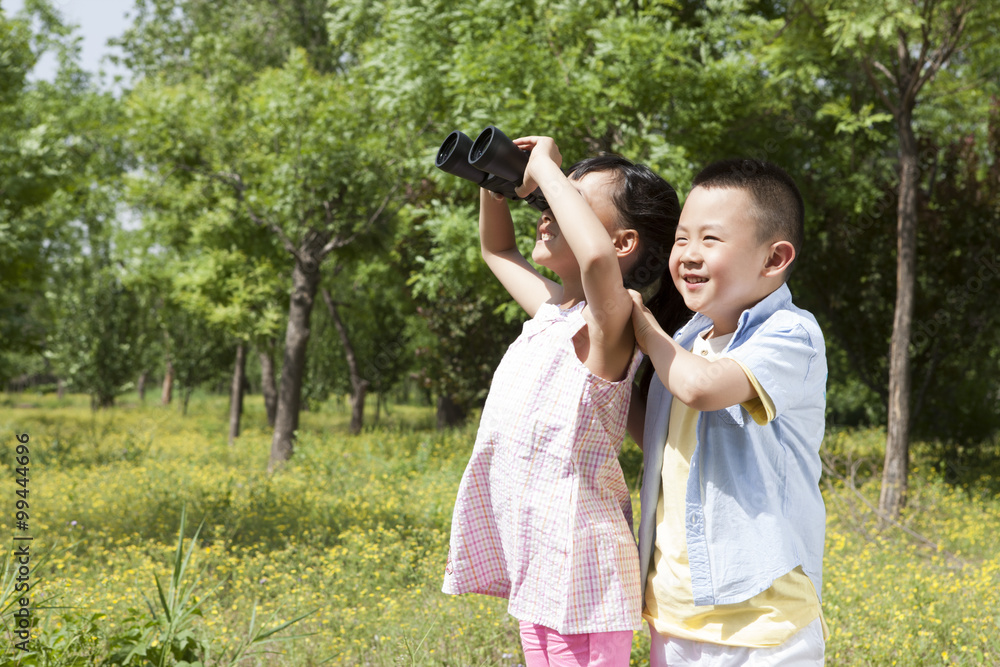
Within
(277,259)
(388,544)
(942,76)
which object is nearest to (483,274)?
(388,544)

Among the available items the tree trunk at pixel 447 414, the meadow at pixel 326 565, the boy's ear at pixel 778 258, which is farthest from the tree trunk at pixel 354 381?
the boy's ear at pixel 778 258

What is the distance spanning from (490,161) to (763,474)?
838 millimetres

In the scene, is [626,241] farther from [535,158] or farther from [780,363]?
[780,363]

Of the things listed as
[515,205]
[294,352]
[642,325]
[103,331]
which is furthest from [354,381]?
[642,325]

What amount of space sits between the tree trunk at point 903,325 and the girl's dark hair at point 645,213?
6.50 m

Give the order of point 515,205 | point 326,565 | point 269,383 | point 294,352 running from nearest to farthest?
1. point 326,565
2. point 515,205
3. point 294,352
4. point 269,383

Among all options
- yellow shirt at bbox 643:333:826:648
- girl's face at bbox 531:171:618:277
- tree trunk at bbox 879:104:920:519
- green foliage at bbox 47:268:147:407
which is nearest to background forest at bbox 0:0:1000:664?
tree trunk at bbox 879:104:920:519

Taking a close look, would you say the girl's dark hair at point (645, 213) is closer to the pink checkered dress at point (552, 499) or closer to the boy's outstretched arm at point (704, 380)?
the pink checkered dress at point (552, 499)

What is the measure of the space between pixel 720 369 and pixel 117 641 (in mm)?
2515

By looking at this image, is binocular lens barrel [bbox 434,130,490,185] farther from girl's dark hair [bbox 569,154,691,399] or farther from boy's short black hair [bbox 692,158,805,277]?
boy's short black hair [bbox 692,158,805,277]

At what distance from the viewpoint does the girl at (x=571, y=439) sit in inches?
56.2

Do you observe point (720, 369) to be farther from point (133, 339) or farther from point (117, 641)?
point (133, 339)

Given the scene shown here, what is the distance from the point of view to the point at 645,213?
5.19ft

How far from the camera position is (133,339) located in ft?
70.7
